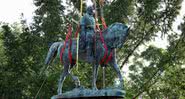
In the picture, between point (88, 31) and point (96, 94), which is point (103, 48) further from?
point (96, 94)

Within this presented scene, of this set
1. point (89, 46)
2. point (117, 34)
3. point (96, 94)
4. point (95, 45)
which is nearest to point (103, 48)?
point (95, 45)

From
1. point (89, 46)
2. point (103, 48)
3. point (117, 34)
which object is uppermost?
point (117, 34)

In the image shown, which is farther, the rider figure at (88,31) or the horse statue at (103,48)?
the rider figure at (88,31)

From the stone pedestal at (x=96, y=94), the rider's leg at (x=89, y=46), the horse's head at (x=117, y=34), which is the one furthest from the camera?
the rider's leg at (x=89, y=46)

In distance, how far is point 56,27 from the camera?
2536cm

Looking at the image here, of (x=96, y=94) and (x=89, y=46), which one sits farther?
(x=89, y=46)

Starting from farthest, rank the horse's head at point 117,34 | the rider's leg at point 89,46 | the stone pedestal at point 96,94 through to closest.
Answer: the rider's leg at point 89,46 < the horse's head at point 117,34 < the stone pedestal at point 96,94

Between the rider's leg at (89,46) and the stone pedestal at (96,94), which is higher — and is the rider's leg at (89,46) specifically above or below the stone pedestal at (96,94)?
above

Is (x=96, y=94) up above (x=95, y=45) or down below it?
below

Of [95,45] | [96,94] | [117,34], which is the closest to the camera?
[96,94]

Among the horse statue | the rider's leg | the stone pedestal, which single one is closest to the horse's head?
the horse statue

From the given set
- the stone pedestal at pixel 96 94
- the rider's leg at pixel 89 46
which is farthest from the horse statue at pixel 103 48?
the stone pedestal at pixel 96 94

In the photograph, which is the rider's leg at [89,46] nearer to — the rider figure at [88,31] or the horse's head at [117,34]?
the rider figure at [88,31]

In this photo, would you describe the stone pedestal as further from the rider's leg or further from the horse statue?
the rider's leg
